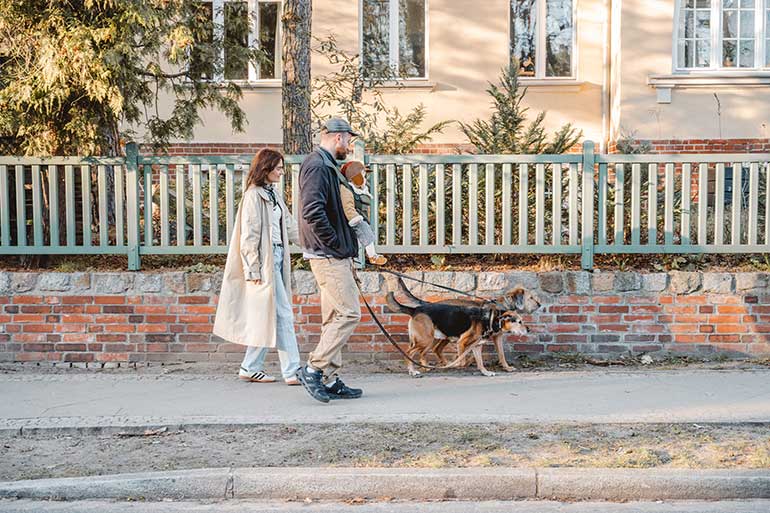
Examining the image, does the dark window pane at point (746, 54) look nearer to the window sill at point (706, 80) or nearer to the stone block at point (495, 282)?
the window sill at point (706, 80)

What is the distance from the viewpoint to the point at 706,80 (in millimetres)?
13523

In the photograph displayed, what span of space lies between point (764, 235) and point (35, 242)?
699cm

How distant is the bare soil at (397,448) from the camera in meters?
5.57

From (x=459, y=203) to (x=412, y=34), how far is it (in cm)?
637

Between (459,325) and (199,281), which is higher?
(199,281)

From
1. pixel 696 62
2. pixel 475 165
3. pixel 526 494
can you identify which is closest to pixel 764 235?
pixel 475 165

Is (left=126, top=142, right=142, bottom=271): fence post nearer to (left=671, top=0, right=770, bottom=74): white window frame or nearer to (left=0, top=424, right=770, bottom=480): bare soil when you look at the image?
(left=0, top=424, right=770, bottom=480): bare soil

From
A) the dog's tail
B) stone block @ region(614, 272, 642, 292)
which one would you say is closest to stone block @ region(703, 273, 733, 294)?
stone block @ region(614, 272, 642, 292)

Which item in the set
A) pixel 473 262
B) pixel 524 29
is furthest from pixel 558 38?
pixel 473 262

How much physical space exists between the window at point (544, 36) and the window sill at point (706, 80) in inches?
58.0

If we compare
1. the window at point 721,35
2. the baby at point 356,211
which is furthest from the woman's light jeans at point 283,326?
the window at point 721,35

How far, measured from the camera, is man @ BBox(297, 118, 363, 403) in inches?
271

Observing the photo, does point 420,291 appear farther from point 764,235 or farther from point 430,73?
point 430,73

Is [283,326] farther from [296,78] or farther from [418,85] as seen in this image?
[418,85]
